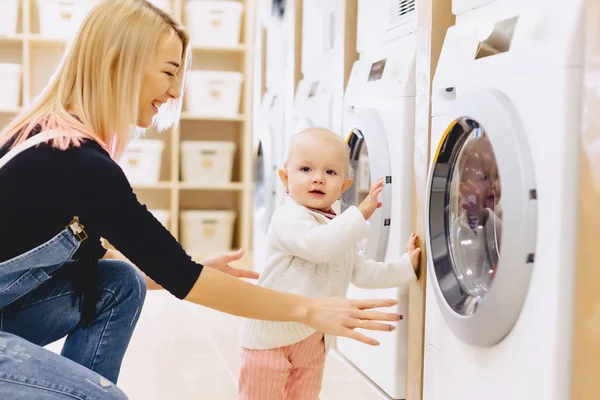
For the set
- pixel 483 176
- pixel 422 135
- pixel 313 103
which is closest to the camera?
pixel 483 176

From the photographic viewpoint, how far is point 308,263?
1.63m

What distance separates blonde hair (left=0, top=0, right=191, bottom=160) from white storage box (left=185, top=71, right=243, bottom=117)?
9.75ft

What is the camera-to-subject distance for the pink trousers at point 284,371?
1.59 metres

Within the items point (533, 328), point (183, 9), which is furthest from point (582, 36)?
point (183, 9)

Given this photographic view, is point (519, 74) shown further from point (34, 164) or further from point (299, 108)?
point (299, 108)

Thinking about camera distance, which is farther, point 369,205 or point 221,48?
point 221,48

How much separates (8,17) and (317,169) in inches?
123

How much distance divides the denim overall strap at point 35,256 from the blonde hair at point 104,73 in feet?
0.30

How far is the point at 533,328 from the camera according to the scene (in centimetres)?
129

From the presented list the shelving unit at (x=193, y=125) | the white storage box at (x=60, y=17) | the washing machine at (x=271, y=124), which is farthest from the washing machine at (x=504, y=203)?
the white storage box at (x=60, y=17)

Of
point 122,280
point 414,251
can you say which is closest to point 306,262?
point 414,251

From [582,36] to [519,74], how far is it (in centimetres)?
14

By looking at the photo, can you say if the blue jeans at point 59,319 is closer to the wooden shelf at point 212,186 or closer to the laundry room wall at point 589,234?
the laundry room wall at point 589,234

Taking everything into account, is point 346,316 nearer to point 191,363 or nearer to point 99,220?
point 99,220
